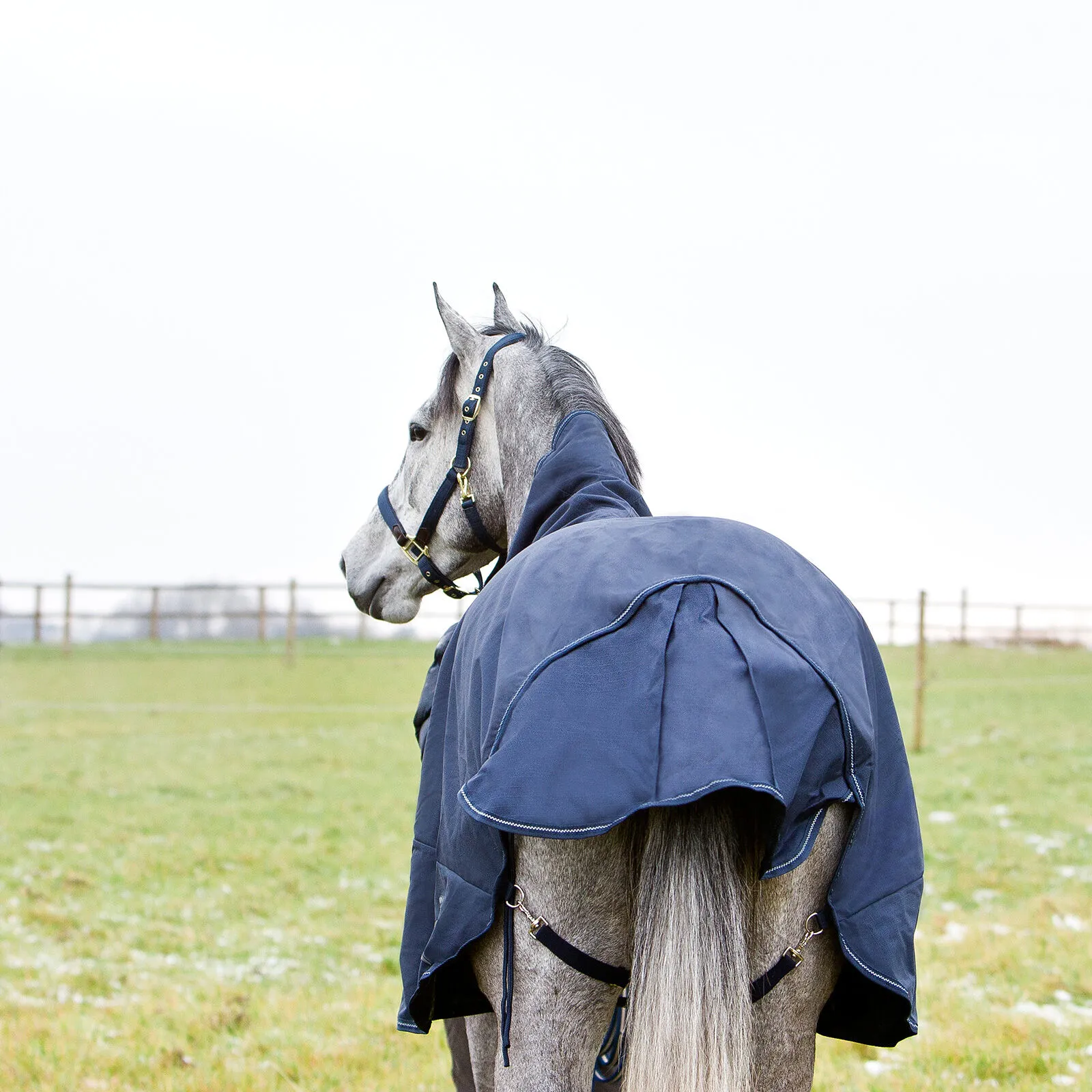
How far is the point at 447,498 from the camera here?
121 inches

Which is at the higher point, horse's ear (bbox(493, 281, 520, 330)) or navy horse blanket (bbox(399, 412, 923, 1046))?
horse's ear (bbox(493, 281, 520, 330))

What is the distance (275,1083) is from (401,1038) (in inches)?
22.1

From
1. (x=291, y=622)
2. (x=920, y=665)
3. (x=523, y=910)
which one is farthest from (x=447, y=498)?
(x=291, y=622)

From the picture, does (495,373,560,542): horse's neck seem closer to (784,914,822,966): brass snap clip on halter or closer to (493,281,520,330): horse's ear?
(493,281,520,330): horse's ear

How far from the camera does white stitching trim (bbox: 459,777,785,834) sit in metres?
1.58

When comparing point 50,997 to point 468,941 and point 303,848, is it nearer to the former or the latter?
point 303,848

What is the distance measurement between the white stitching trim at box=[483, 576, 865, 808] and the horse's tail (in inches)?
9.8

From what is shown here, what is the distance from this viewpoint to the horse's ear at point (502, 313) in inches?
124

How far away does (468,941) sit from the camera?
1.84 metres

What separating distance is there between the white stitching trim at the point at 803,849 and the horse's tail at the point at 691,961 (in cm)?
6

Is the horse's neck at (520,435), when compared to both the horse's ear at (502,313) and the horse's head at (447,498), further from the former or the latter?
the horse's ear at (502,313)

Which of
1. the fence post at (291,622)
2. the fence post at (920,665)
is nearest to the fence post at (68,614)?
the fence post at (291,622)

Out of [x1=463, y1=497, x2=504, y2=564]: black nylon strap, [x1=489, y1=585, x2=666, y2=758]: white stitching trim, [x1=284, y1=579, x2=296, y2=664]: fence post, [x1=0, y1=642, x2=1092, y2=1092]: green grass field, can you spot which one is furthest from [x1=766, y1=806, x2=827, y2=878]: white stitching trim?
[x1=284, y1=579, x2=296, y2=664]: fence post

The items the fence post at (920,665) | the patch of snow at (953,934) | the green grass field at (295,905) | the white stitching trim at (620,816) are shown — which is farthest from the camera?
the fence post at (920,665)
